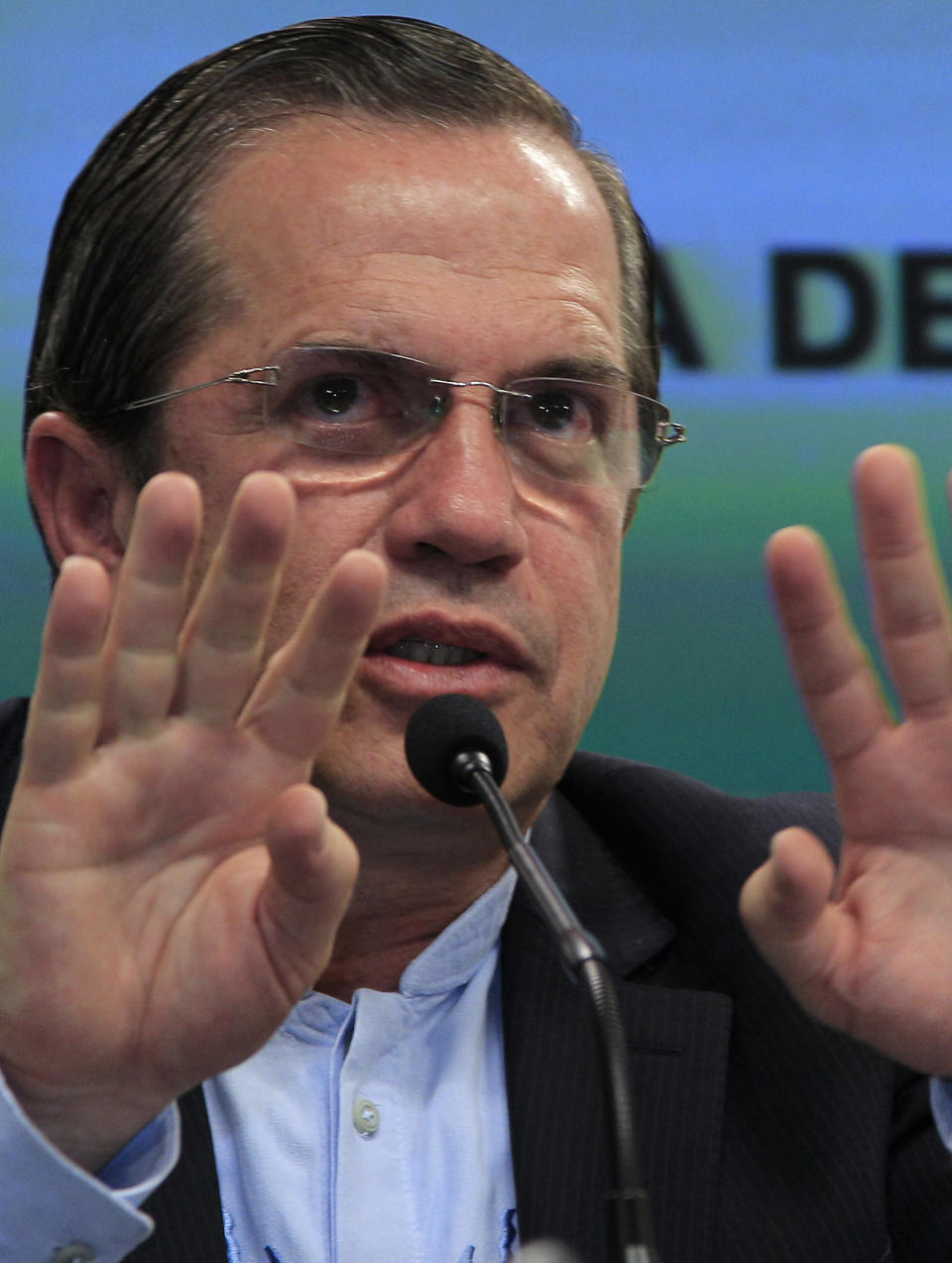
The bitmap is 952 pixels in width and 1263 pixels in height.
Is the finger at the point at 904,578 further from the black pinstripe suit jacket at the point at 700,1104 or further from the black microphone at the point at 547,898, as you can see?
the black pinstripe suit jacket at the point at 700,1104

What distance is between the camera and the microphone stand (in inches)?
38.4

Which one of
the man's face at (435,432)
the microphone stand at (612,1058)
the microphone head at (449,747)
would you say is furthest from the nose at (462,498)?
the microphone stand at (612,1058)

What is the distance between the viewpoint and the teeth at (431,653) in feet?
5.44

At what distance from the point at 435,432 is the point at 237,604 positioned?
1.90 ft

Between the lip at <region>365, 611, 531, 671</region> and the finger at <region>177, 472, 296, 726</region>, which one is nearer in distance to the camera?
the finger at <region>177, 472, 296, 726</region>

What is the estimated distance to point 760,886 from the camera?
125 cm

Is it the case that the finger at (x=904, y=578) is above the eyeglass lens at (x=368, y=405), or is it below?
below

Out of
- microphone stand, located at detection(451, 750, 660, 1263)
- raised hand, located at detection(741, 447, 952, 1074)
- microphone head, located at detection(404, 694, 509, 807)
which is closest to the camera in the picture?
microphone stand, located at detection(451, 750, 660, 1263)

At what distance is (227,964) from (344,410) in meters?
0.72

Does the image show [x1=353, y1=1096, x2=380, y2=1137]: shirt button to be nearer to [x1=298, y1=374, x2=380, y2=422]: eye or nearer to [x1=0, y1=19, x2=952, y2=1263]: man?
[x1=0, y1=19, x2=952, y2=1263]: man

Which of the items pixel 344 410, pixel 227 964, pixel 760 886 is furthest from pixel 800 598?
pixel 344 410

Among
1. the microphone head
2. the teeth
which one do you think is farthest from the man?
the microphone head

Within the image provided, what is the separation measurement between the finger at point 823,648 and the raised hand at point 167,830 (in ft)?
1.04

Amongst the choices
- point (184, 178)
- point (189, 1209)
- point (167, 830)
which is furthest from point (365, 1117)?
point (184, 178)
